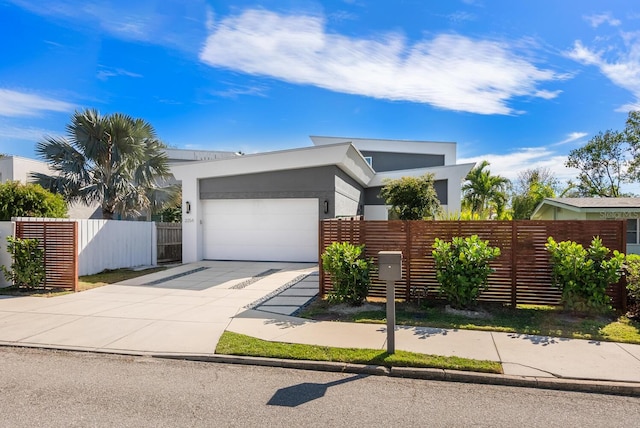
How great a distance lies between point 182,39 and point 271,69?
9.12 ft

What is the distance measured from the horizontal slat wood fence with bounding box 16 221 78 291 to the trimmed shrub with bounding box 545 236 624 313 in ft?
33.4

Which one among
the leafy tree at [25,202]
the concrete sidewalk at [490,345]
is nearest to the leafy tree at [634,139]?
the concrete sidewalk at [490,345]

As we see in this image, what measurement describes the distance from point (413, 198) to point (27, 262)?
39.0 feet

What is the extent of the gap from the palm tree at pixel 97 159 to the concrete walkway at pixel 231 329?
5970mm

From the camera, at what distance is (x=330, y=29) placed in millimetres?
9875

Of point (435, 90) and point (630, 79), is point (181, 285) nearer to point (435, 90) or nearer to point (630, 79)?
Answer: point (435, 90)

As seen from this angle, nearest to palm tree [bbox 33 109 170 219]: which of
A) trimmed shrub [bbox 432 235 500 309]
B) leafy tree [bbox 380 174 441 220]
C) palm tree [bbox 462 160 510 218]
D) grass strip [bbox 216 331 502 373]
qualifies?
leafy tree [bbox 380 174 441 220]

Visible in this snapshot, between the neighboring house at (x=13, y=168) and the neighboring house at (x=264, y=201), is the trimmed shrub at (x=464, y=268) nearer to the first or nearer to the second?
the neighboring house at (x=264, y=201)

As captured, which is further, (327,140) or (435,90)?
(327,140)

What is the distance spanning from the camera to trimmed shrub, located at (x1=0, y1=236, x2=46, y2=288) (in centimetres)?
873

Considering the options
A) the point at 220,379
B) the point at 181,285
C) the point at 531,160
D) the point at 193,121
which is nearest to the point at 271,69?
the point at 181,285

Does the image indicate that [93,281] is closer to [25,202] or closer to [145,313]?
[25,202]

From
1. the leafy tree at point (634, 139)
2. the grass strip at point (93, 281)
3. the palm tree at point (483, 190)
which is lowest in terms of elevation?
the grass strip at point (93, 281)

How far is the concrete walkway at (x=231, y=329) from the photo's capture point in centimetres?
448
